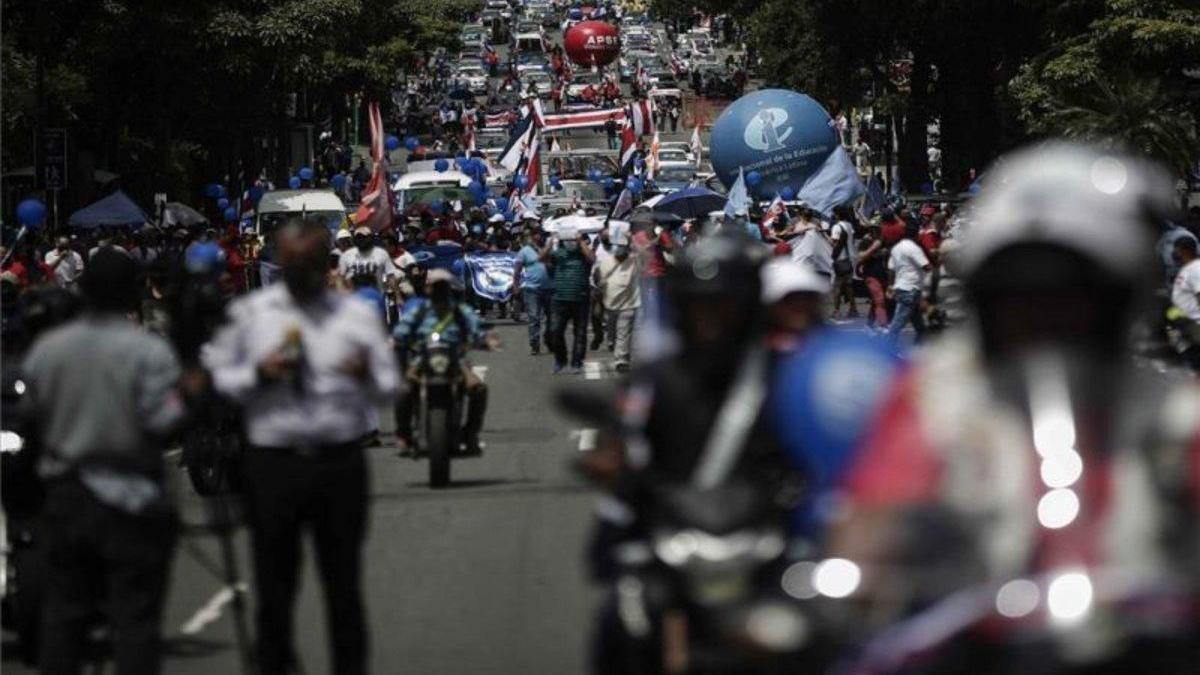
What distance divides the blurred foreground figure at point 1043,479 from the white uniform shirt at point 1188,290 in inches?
636

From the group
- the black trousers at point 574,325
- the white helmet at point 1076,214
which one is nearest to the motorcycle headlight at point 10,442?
the white helmet at point 1076,214

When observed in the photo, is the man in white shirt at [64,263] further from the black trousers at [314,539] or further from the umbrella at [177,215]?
the black trousers at [314,539]

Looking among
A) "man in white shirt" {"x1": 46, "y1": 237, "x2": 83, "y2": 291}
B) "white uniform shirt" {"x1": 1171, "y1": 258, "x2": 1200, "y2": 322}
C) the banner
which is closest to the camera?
"white uniform shirt" {"x1": 1171, "y1": 258, "x2": 1200, "y2": 322}

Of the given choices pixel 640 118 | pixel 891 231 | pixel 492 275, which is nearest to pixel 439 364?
pixel 891 231

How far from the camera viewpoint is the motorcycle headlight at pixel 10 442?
1190 centimetres

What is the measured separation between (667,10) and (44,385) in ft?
338

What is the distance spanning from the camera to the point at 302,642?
474 inches

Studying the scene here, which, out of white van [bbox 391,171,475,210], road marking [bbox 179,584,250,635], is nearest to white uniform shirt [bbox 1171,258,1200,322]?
road marking [bbox 179,584,250,635]

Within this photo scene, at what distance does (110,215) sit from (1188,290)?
942 inches

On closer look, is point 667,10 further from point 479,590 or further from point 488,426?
point 479,590

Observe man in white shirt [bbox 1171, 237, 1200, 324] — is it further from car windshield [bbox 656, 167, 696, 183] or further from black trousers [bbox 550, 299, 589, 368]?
car windshield [bbox 656, 167, 696, 183]

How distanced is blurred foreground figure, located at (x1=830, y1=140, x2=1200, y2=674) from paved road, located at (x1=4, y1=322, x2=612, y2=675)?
6.91 m

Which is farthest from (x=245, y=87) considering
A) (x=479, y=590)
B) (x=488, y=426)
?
(x=479, y=590)

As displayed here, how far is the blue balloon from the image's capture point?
4822 cm
